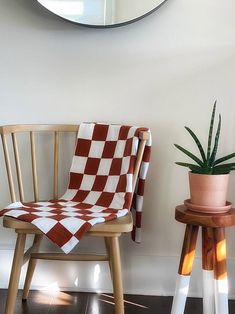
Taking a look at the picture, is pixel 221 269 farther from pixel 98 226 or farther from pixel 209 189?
pixel 98 226

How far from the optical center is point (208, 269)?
4.79ft

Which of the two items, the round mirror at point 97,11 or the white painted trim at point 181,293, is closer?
the white painted trim at point 181,293

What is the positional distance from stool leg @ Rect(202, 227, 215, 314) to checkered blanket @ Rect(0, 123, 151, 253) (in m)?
0.29

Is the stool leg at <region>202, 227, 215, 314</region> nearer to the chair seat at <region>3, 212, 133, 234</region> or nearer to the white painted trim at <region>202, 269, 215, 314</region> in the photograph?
the white painted trim at <region>202, 269, 215, 314</region>

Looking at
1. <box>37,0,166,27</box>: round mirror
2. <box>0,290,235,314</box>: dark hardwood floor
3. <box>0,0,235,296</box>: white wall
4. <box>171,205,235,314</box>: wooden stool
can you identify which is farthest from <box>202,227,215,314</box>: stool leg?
<box>37,0,166,27</box>: round mirror

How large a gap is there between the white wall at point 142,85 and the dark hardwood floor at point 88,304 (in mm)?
49

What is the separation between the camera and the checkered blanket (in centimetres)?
142

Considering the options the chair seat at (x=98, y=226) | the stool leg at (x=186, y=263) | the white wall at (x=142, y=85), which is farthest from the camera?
the white wall at (x=142, y=85)

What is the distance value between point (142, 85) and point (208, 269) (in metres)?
0.77

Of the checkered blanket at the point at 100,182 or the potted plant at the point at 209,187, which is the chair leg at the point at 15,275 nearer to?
the checkered blanket at the point at 100,182

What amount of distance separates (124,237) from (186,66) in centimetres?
76

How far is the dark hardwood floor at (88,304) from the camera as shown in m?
1.61

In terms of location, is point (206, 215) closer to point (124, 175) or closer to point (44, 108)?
point (124, 175)

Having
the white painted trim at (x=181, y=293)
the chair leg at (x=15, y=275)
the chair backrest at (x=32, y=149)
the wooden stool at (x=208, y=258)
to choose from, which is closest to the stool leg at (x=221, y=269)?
the wooden stool at (x=208, y=258)
